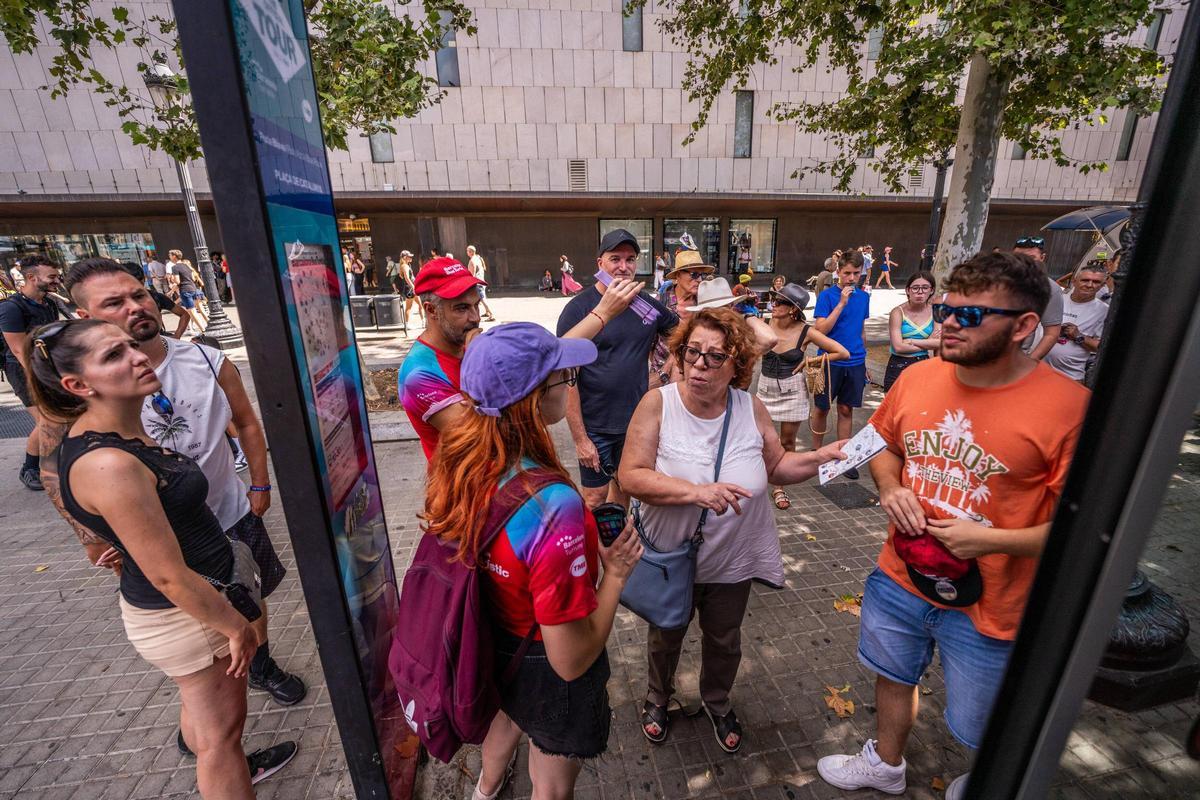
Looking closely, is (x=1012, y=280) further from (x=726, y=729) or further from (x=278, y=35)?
(x=278, y=35)

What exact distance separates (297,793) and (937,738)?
10.7 feet

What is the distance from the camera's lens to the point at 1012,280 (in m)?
1.87

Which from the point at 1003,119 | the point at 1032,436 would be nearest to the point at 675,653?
the point at 1032,436

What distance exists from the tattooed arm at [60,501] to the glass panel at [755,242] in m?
25.3

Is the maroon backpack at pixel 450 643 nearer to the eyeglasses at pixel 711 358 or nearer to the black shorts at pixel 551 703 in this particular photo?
the black shorts at pixel 551 703

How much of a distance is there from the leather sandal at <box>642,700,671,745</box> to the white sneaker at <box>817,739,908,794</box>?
2.54 feet

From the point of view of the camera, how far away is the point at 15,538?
4.86 meters

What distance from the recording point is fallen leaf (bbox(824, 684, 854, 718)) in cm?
287

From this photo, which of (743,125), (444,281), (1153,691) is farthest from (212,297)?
(743,125)

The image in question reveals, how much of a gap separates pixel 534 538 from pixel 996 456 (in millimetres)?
1667

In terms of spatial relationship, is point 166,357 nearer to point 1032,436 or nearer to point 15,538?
point 1032,436

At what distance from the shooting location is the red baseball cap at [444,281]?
2.72 metres

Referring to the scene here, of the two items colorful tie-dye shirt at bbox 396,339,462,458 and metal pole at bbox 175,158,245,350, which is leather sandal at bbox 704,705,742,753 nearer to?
colorful tie-dye shirt at bbox 396,339,462,458

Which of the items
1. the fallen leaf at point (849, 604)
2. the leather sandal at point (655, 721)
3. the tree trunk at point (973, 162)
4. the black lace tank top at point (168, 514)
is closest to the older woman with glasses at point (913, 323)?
the tree trunk at point (973, 162)
